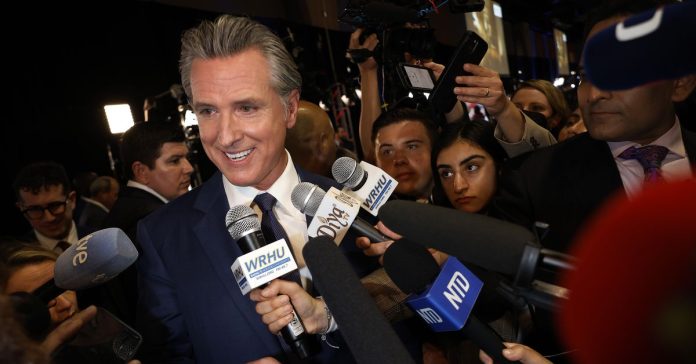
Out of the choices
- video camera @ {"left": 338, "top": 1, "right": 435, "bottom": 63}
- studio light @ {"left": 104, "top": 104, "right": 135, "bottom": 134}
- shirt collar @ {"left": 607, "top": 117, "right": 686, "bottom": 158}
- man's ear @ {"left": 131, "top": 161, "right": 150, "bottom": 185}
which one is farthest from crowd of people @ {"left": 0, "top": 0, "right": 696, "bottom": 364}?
studio light @ {"left": 104, "top": 104, "right": 135, "bottom": 134}

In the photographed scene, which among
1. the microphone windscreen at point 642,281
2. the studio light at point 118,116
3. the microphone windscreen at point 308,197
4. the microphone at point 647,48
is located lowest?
the microphone windscreen at point 308,197

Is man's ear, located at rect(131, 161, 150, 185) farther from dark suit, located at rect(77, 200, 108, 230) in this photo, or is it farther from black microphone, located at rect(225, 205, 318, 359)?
black microphone, located at rect(225, 205, 318, 359)

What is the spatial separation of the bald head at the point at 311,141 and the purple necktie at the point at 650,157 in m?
1.50

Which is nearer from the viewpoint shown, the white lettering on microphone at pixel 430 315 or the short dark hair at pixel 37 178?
the white lettering on microphone at pixel 430 315

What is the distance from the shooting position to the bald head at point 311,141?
7.92 feet

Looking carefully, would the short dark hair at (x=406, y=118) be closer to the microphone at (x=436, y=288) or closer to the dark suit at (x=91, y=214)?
the microphone at (x=436, y=288)

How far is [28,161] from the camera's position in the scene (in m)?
5.12

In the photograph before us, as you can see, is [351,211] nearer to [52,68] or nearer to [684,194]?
[684,194]

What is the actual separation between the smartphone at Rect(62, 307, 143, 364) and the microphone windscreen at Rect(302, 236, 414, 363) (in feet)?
1.80

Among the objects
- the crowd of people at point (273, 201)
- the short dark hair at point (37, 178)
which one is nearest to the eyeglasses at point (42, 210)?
the short dark hair at point (37, 178)

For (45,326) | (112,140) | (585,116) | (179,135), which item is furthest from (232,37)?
(112,140)

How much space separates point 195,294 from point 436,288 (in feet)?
2.42

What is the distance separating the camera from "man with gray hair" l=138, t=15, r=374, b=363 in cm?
123

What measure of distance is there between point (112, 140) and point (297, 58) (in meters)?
2.59
